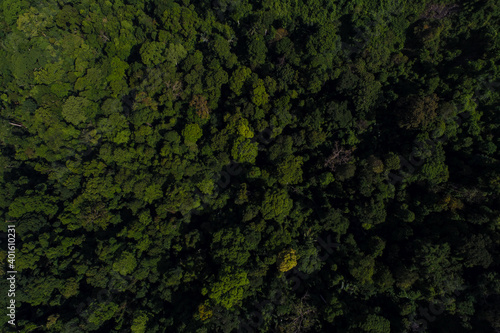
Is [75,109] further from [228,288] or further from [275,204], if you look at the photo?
[228,288]

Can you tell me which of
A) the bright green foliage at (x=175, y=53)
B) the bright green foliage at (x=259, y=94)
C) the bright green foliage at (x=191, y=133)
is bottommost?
the bright green foliage at (x=191, y=133)

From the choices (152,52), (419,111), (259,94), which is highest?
(152,52)

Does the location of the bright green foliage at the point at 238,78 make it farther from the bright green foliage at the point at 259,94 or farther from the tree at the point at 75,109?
the tree at the point at 75,109

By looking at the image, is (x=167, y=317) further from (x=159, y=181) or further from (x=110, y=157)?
(x=110, y=157)

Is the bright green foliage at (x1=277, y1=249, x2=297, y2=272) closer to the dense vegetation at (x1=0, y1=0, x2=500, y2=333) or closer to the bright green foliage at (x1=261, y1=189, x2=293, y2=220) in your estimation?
the dense vegetation at (x1=0, y1=0, x2=500, y2=333)

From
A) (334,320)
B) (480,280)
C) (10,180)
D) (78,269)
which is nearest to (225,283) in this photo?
(334,320)

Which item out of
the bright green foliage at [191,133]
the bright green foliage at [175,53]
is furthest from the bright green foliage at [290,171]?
the bright green foliage at [175,53]

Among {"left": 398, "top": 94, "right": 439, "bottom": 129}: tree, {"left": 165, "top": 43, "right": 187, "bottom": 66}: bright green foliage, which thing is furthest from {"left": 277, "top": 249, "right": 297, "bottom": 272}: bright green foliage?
{"left": 165, "top": 43, "right": 187, "bottom": 66}: bright green foliage

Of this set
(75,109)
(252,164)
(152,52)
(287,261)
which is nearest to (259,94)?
(252,164)
